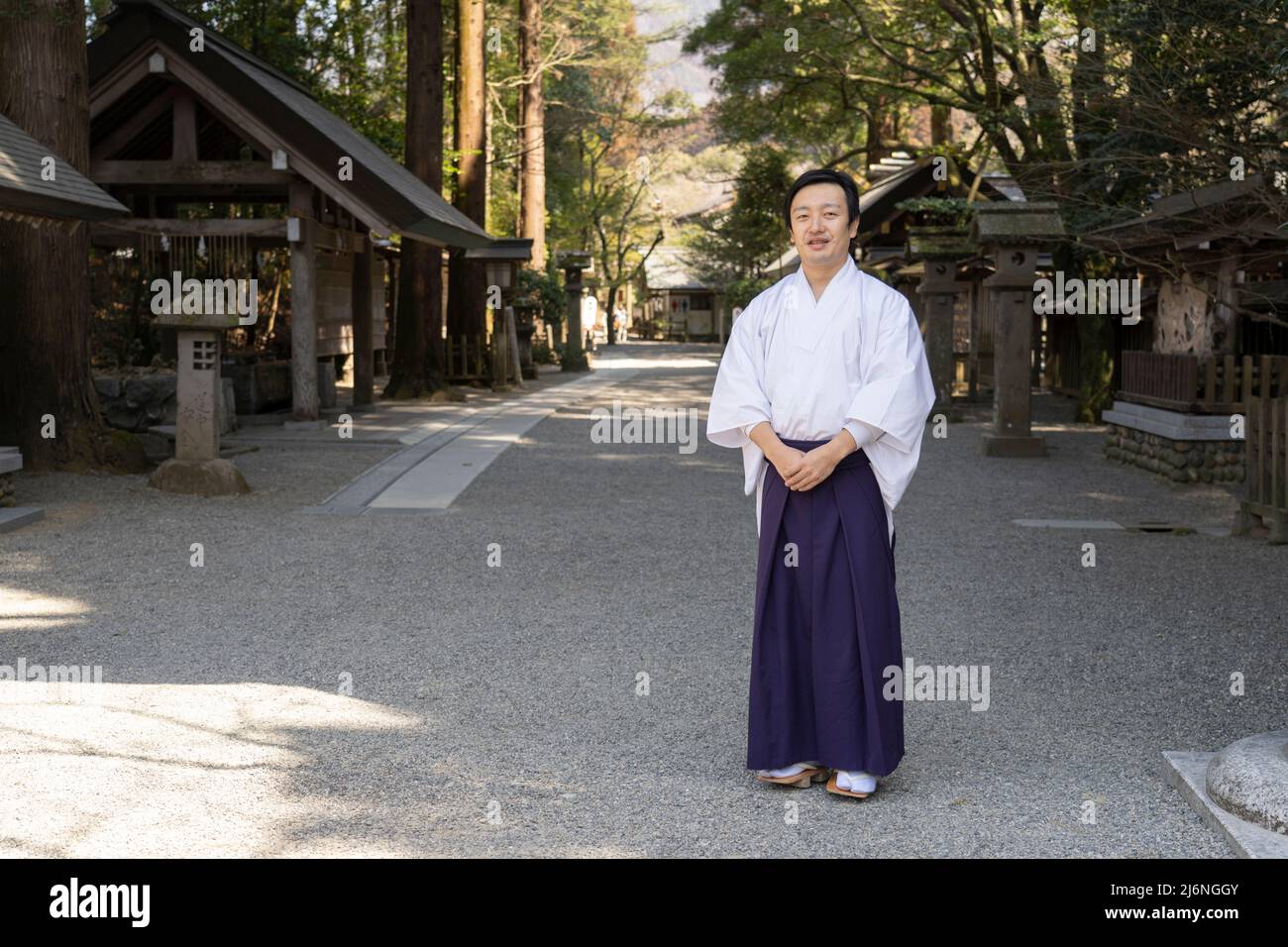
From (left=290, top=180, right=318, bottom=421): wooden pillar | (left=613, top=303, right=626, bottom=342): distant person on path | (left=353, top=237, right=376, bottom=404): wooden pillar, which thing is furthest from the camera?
(left=613, top=303, right=626, bottom=342): distant person on path

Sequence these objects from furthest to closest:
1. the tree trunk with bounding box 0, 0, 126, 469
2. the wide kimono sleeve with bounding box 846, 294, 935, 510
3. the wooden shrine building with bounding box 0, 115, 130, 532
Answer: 1. the tree trunk with bounding box 0, 0, 126, 469
2. the wooden shrine building with bounding box 0, 115, 130, 532
3. the wide kimono sleeve with bounding box 846, 294, 935, 510

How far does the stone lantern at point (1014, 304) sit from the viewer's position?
15797 millimetres

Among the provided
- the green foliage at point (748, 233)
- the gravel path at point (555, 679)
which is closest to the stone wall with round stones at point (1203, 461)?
the gravel path at point (555, 679)

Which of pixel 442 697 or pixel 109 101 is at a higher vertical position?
pixel 109 101

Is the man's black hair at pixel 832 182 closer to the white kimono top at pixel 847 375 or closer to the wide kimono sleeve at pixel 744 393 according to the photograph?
the white kimono top at pixel 847 375

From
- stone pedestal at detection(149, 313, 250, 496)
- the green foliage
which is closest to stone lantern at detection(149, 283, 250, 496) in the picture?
stone pedestal at detection(149, 313, 250, 496)

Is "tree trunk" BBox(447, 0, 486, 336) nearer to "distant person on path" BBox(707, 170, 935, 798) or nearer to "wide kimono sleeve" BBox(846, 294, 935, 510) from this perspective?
"distant person on path" BBox(707, 170, 935, 798)

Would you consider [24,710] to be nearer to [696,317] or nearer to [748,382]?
[748,382]

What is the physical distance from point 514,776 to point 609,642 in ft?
7.00

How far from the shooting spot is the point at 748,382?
4848 millimetres

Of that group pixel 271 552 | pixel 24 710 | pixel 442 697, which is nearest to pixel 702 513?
pixel 271 552

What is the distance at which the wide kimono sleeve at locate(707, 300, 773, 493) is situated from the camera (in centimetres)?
482

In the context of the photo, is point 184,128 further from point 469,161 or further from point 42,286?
point 469,161

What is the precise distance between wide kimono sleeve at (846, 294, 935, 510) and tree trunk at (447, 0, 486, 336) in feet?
69.7
